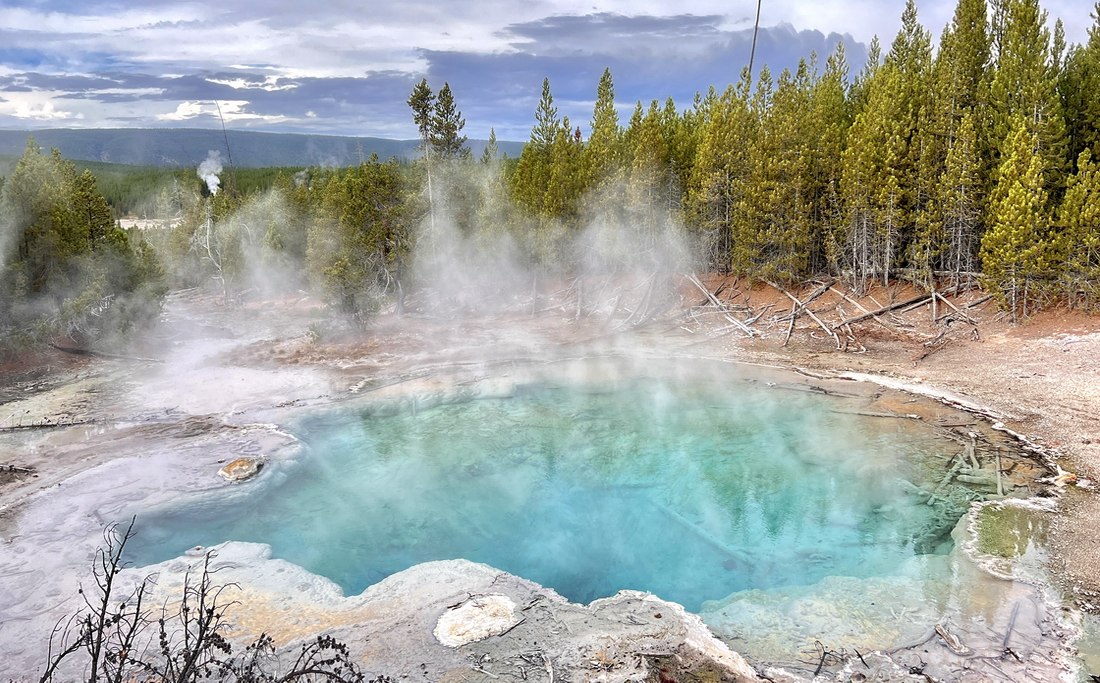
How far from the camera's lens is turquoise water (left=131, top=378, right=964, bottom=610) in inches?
383

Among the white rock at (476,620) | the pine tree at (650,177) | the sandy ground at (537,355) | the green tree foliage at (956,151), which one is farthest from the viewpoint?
the pine tree at (650,177)

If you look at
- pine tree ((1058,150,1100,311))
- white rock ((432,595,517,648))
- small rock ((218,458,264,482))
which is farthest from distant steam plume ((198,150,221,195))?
white rock ((432,595,517,648))

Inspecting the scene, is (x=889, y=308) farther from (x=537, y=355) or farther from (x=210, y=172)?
(x=210, y=172)

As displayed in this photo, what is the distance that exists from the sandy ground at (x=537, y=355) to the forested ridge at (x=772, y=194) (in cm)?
135

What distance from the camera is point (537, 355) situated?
21.1 meters

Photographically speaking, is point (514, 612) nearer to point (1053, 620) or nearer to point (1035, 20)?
point (1053, 620)

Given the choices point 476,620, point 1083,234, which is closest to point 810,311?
point 1083,234

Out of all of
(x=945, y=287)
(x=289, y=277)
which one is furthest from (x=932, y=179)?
(x=289, y=277)

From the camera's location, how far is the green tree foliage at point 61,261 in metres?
19.7

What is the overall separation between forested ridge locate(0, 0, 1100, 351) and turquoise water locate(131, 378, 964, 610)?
28.3ft

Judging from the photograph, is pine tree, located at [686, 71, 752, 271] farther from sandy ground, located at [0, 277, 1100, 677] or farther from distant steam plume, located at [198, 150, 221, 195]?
distant steam plume, located at [198, 150, 221, 195]

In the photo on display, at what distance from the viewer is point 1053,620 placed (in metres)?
7.48

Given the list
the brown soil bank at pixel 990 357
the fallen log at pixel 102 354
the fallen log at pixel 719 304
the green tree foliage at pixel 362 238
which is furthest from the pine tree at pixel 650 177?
the fallen log at pixel 102 354

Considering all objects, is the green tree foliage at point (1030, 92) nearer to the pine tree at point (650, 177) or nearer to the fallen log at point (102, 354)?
the pine tree at point (650, 177)
